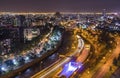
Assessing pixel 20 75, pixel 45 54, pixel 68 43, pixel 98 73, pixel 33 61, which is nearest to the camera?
pixel 98 73

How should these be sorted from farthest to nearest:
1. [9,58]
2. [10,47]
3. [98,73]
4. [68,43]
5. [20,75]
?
[68,43] → [10,47] → [9,58] → [20,75] → [98,73]

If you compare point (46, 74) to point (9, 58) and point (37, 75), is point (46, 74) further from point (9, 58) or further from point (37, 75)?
point (9, 58)

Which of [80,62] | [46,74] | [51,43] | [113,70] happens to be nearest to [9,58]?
[46,74]

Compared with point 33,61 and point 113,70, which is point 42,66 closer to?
point 33,61

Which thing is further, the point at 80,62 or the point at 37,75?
the point at 80,62

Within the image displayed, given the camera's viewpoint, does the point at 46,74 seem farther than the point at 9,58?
No

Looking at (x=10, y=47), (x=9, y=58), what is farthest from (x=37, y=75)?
(x=10, y=47)

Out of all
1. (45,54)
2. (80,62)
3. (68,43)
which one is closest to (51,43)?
(68,43)

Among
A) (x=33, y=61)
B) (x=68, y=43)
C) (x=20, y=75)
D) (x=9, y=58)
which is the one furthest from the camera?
(x=68, y=43)

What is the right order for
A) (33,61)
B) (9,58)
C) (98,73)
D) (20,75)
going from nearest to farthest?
(98,73), (20,75), (9,58), (33,61)
